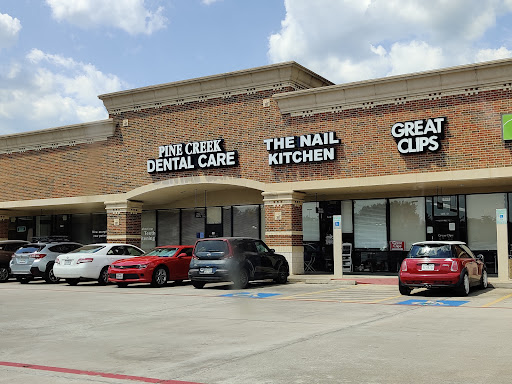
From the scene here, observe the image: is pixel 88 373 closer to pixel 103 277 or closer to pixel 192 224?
pixel 103 277

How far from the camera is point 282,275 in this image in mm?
21328

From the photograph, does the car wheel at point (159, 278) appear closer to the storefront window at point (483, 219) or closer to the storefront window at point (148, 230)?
the storefront window at point (148, 230)

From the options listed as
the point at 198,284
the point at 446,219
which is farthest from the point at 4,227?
the point at 446,219

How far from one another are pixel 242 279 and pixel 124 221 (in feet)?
38.2

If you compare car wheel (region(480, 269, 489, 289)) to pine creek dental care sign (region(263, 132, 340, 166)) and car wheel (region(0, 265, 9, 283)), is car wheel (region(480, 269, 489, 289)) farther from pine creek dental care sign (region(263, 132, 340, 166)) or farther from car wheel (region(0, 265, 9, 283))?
car wheel (region(0, 265, 9, 283))

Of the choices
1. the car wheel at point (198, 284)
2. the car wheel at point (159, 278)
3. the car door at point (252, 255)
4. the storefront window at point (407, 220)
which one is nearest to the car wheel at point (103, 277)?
the car wheel at point (159, 278)

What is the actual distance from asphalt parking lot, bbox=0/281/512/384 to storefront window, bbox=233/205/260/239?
12.0m

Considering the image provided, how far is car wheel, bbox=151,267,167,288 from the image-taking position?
20.4 m

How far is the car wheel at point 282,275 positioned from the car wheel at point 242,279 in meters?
2.15

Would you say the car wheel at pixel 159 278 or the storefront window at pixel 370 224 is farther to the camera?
the storefront window at pixel 370 224

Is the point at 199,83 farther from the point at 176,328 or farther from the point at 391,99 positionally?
the point at 176,328

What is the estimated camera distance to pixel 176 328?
10.8 metres

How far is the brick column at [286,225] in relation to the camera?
2456 cm

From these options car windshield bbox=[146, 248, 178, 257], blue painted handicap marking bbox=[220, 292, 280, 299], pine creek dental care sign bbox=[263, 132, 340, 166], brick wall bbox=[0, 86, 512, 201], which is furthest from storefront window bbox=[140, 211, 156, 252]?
blue painted handicap marking bbox=[220, 292, 280, 299]
